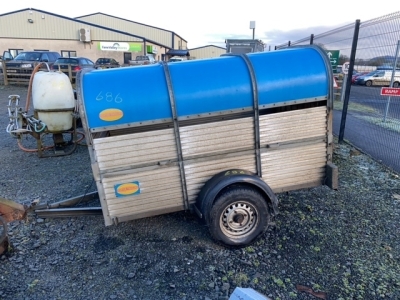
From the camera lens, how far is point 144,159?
307 centimetres

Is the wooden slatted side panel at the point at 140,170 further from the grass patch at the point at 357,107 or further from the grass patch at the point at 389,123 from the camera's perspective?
the grass patch at the point at 357,107

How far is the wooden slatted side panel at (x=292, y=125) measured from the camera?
3225mm

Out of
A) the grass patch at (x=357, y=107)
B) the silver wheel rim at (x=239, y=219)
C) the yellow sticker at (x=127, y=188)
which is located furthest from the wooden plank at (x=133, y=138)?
the grass patch at (x=357, y=107)

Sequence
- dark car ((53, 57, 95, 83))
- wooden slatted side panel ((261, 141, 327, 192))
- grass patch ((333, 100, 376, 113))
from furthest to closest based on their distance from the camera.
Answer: dark car ((53, 57, 95, 83)) < grass patch ((333, 100, 376, 113)) < wooden slatted side panel ((261, 141, 327, 192))

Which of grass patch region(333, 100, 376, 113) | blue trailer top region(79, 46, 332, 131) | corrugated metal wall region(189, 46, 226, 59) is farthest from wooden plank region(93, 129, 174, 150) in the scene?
corrugated metal wall region(189, 46, 226, 59)

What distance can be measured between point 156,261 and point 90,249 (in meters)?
0.79

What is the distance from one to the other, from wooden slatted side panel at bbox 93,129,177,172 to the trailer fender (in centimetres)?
48

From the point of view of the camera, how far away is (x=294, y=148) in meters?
3.34

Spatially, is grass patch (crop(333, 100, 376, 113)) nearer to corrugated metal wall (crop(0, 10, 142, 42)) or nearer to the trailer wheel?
the trailer wheel

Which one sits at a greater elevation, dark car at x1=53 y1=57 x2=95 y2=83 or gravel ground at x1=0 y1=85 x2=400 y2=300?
dark car at x1=53 y1=57 x2=95 y2=83

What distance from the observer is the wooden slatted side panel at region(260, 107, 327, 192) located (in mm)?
3248

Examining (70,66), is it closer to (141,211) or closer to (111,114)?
(111,114)

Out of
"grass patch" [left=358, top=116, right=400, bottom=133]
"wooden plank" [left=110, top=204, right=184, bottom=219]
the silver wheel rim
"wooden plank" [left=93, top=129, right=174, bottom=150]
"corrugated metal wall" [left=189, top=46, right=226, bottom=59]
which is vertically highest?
"corrugated metal wall" [left=189, top=46, right=226, bottom=59]

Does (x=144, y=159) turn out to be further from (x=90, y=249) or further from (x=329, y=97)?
(x=329, y=97)
